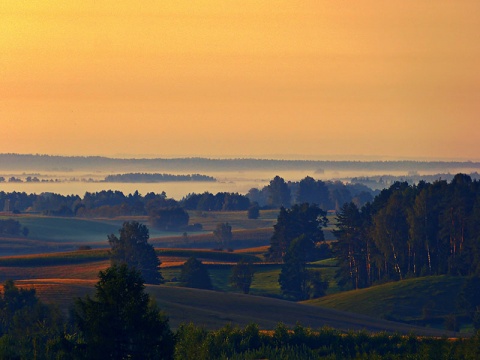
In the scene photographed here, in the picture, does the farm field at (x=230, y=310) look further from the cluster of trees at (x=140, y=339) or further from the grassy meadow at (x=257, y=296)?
the cluster of trees at (x=140, y=339)

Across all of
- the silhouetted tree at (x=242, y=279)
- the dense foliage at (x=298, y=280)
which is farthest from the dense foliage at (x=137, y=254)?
the dense foliage at (x=298, y=280)

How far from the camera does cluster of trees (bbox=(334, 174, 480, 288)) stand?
16538 centimetres

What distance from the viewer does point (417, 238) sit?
16788 cm

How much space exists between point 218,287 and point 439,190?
41570mm

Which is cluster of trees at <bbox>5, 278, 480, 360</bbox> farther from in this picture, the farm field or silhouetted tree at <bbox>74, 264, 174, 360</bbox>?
the farm field

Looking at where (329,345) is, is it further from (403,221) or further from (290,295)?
(403,221)

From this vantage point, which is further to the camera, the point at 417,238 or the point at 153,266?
the point at 417,238

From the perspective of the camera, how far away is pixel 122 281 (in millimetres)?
46781

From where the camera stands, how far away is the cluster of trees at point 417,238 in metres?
165

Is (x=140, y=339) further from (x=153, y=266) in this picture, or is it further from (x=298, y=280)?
(x=298, y=280)

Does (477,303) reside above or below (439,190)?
below

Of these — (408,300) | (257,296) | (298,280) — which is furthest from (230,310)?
(298,280)

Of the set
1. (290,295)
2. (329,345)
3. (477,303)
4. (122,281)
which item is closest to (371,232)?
(290,295)

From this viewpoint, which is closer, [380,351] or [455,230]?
[380,351]
